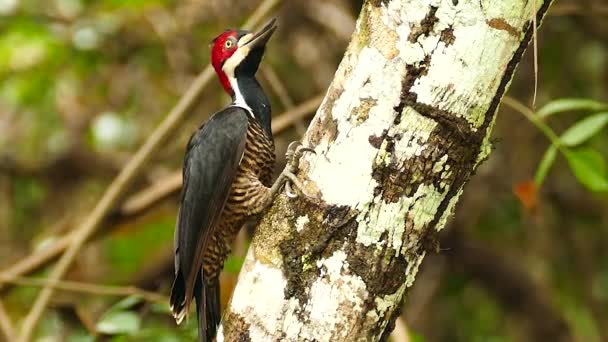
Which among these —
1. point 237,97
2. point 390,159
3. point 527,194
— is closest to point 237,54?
point 237,97

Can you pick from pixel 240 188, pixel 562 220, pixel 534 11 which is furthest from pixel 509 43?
pixel 562 220

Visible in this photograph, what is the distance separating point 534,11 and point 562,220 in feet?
10.4

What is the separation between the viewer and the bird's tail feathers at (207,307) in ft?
7.91

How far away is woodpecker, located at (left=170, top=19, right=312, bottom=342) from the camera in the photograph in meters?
2.43

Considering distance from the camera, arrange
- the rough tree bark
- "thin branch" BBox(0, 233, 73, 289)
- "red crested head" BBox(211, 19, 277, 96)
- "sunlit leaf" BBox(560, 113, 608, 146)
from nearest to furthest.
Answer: the rough tree bark < "sunlit leaf" BBox(560, 113, 608, 146) < "red crested head" BBox(211, 19, 277, 96) < "thin branch" BBox(0, 233, 73, 289)

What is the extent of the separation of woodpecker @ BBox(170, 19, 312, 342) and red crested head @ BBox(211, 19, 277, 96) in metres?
0.10

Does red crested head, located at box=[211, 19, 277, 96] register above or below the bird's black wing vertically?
above

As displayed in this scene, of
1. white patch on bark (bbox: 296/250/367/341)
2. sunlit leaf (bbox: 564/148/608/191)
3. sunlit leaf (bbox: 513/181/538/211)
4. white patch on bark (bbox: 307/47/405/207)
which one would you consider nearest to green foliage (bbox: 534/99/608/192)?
sunlit leaf (bbox: 564/148/608/191)

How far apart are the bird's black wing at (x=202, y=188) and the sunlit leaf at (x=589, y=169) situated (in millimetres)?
900

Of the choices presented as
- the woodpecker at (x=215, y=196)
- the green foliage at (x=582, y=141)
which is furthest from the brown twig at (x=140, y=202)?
the green foliage at (x=582, y=141)

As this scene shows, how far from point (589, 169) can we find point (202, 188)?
1033 millimetres

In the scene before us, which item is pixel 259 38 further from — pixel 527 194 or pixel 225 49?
pixel 527 194

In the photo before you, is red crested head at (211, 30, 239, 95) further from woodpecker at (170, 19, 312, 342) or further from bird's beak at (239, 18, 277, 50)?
woodpecker at (170, 19, 312, 342)

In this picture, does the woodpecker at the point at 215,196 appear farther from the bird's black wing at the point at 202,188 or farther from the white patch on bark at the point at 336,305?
the white patch on bark at the point at 336,305
